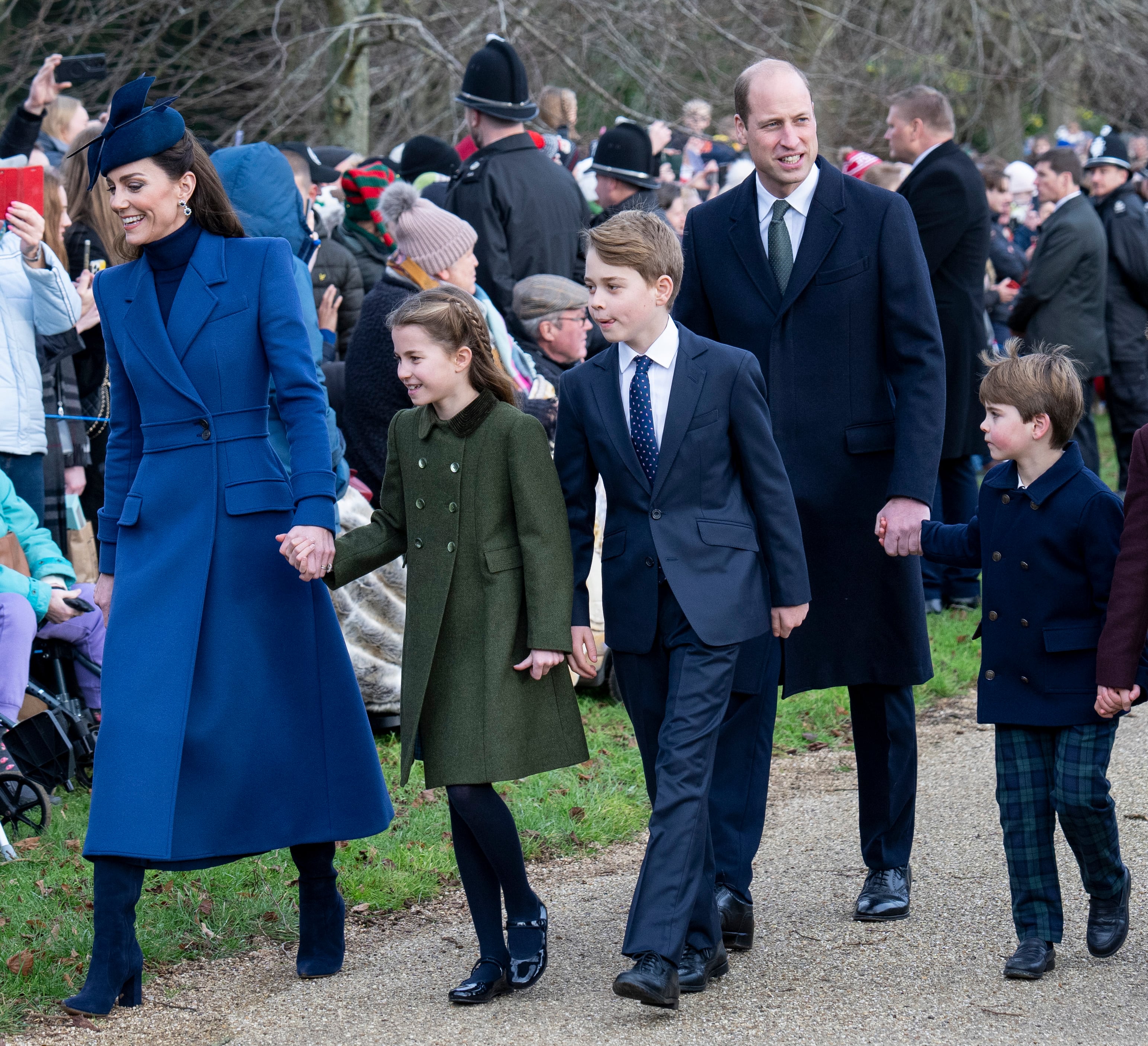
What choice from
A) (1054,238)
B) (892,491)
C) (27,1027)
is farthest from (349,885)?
(1054,238)

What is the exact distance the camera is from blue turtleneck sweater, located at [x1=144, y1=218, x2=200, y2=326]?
3994 mm

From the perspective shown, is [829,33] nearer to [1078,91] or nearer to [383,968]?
[1078,91]

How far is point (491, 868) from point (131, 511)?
49.2 inches

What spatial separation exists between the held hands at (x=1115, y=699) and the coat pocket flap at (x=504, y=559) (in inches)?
55.6

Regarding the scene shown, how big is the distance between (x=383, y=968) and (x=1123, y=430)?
829 cm

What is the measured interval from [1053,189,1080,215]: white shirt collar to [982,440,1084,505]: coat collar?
21.3 ft

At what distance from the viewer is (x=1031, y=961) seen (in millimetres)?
3873

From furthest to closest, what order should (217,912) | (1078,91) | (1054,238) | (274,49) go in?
(1078,91) < (274,49) < (1054,238) < (217,912)

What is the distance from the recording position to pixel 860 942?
164 inches

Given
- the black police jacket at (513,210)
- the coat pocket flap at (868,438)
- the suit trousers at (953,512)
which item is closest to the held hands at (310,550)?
the coat pocket flap at (868,438)

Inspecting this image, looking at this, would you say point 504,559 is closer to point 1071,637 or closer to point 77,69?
point 1071,637

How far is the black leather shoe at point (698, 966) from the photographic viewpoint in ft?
12.6

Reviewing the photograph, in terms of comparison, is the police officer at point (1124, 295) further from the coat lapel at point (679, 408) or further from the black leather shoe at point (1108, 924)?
the coat lapel at point (679, 408)

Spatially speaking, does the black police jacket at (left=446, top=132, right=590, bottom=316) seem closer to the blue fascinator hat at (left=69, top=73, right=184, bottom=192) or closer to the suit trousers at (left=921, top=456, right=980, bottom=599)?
the suit trousers at (left=921, top=456, right=980, bottom=599)
